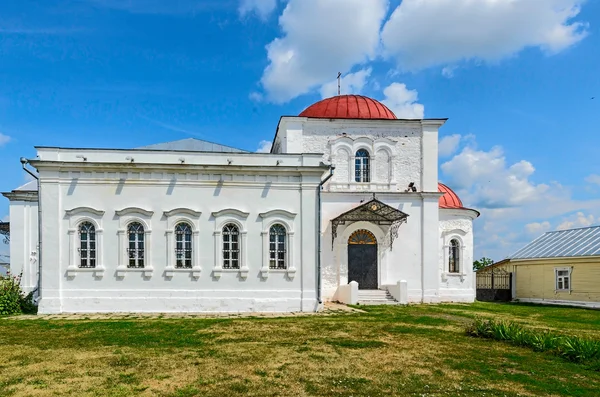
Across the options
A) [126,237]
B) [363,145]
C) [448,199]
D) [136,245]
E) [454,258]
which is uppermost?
[363,145]

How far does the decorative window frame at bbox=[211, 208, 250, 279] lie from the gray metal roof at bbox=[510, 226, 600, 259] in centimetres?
1671

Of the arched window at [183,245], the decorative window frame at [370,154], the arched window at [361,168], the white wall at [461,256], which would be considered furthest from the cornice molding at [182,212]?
the white wall at [461,256]

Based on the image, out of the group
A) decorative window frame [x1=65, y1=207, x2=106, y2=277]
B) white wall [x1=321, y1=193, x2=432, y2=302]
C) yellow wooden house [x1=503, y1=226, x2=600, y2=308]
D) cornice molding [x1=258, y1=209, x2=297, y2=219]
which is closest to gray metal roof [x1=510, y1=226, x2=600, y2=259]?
yellow wooden house [x1=503, y1=226, x2=600, y2=308]

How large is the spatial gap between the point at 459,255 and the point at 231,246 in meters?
11.0

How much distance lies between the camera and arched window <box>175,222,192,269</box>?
1653cm

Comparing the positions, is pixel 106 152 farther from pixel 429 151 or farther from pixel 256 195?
pixel 429 151

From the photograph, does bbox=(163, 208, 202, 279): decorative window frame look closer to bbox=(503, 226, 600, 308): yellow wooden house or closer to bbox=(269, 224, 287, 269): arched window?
bbox=(269, 224, 287, 269): arched window

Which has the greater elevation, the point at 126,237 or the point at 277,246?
the point at 126,237

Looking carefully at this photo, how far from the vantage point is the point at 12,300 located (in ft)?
52.2

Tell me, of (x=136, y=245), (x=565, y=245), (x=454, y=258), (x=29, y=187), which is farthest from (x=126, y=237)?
(x=565, y=245)

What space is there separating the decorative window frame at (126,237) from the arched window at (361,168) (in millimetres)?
8901

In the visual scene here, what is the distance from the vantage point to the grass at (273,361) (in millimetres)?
7008

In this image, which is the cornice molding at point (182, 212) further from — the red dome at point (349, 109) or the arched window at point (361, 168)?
the red dome at point (349, 109)

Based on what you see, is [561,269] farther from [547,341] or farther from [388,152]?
[547,341]
